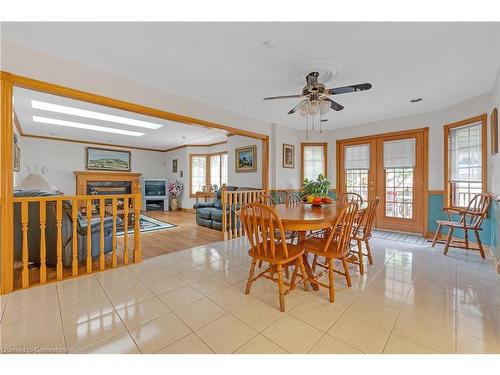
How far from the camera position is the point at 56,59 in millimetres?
2369

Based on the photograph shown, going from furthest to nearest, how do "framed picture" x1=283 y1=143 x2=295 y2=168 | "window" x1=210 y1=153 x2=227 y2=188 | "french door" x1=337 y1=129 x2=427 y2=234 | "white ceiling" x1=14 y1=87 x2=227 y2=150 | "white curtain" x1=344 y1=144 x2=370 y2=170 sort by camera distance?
"window" x1=210 y1=153 x2=227 y2=188, "framed picture" x1=283 y1=143 x2=295 y2=168, "white curtain" x1=344 y1=144 x2=370 y2=170, "french door" x1=337 y1=129 x2=427 y2=234, "white ceiling" x1=14 y1=87 x2=227 y2=150

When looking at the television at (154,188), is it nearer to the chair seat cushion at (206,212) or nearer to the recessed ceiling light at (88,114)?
the recessed ceiling light at (88,114)

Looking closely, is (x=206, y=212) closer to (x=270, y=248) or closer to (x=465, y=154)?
(x=270, y=248)

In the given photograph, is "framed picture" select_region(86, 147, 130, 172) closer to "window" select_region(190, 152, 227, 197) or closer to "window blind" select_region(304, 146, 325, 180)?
"window" select_region(190, 152, 227, 197)

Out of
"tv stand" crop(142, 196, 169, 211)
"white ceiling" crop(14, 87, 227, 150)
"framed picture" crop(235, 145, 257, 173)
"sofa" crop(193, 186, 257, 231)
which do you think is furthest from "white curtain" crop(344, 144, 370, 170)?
"tv stand" crop(142, 196, 169, 211)

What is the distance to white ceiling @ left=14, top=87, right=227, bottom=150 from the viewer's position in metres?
3.76

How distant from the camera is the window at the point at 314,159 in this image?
5672 millimetres

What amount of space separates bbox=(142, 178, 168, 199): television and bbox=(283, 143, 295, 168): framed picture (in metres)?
5.31

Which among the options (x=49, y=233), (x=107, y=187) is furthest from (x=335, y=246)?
(x=107, y=187)

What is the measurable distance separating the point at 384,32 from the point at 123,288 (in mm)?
3391

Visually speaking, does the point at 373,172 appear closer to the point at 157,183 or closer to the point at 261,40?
the point at 261,40

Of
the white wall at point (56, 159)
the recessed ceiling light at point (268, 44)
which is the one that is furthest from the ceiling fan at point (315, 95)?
the white wall at point (56, 159)

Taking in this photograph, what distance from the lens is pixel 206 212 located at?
5.08m

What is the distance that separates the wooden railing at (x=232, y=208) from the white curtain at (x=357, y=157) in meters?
2.38
